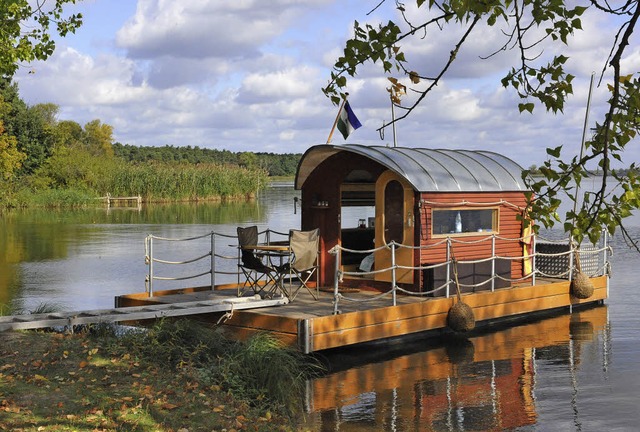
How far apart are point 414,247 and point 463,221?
7.37 ft

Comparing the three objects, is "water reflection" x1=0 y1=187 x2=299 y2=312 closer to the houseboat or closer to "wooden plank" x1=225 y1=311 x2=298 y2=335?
the houseboat

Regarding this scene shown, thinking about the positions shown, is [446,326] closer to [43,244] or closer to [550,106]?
[550,106]

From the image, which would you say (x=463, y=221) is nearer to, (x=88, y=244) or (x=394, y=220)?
(x=394, y=220)

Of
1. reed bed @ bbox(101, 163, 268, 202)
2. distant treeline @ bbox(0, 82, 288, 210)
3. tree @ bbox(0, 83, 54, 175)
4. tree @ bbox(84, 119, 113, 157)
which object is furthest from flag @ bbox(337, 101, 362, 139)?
tree @ bbox(84, 119, 113, 157)

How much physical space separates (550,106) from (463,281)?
383 inches

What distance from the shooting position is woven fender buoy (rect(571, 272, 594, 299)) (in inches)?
673

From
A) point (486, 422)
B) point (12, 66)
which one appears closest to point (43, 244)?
point (12, 66)

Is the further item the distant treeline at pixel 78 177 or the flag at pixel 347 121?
the distant treeline at pixel 78 177

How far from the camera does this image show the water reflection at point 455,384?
970 cm

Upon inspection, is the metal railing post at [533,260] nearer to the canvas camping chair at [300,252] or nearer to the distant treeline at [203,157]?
the canvas camping chair at [300,252]

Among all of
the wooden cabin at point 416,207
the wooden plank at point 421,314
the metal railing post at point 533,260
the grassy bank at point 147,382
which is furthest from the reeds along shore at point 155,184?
the grassy bank at point 147,382

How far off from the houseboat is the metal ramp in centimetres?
20

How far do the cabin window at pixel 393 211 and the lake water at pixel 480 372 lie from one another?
192 centimetres

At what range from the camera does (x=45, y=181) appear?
188ft
